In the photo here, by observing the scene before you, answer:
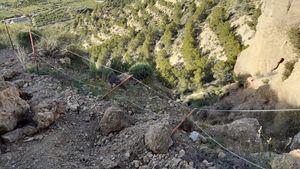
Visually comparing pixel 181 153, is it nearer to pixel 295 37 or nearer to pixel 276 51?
pixel 295 37

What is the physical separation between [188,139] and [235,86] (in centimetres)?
1735

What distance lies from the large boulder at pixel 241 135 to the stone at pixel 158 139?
1.09m

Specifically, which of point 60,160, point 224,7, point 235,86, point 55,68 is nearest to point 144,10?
point 224,7

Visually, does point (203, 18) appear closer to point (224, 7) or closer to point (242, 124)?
point (224, 7)

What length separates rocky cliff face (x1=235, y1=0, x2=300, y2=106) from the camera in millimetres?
18078

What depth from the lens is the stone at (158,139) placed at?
5.07 m

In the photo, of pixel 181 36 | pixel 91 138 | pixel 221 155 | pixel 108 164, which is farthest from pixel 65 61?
pixel 181 36

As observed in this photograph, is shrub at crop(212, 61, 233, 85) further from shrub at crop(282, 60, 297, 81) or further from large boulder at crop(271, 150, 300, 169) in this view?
large boulder at crop(271, 150, 300, 169)

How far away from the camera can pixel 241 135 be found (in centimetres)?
627

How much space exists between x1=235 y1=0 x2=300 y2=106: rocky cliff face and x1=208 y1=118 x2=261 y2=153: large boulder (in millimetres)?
11508

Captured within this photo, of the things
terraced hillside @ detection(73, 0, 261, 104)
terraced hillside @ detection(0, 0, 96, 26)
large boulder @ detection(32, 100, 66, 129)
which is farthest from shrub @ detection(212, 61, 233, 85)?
terraced hillside @ detection(0, 0, 96, 26)

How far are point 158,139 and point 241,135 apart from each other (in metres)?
1.74

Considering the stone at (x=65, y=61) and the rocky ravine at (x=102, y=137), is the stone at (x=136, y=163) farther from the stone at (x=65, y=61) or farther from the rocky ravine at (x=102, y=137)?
the stone at (x=65, y=61)

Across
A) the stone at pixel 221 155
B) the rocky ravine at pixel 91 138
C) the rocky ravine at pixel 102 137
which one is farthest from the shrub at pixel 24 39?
the stone at pixel 221 155
